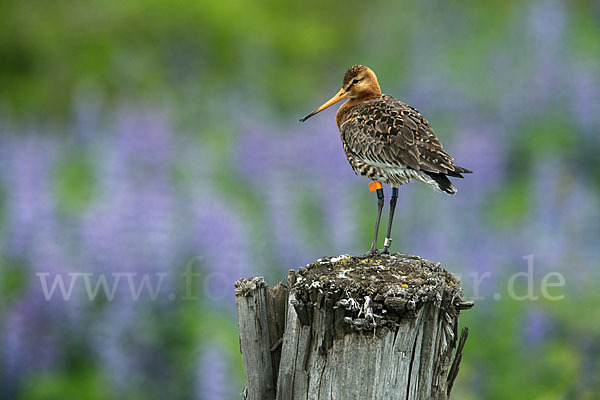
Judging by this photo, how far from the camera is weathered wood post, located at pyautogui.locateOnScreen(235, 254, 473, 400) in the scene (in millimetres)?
2527

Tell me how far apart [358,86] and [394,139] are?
428mm

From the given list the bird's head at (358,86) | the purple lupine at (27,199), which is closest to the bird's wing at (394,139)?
the bird's head at (358,86)

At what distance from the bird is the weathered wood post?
62 centimetres

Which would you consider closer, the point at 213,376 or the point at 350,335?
the point at 350,335

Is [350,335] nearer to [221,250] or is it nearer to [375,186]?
[375,186]

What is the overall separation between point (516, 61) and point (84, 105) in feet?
15.2

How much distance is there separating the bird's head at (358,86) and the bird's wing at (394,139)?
102 millimetres

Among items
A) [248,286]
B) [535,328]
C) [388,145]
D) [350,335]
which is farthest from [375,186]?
[535,328]

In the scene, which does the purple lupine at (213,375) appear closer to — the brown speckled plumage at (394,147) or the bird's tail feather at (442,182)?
the brown speckled plumage at (394,147)

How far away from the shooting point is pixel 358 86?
3746 millimetres

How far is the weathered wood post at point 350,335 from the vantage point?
99.5 inches

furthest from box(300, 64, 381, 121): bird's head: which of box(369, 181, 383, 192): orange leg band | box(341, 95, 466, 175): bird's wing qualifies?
box(369, 181, 383, 192): orange leg band

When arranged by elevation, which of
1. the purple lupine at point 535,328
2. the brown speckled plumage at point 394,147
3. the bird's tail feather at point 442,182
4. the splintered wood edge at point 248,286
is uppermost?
the brown speckled plumage at point 394,147

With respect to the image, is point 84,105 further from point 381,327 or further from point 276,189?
point 381,327
